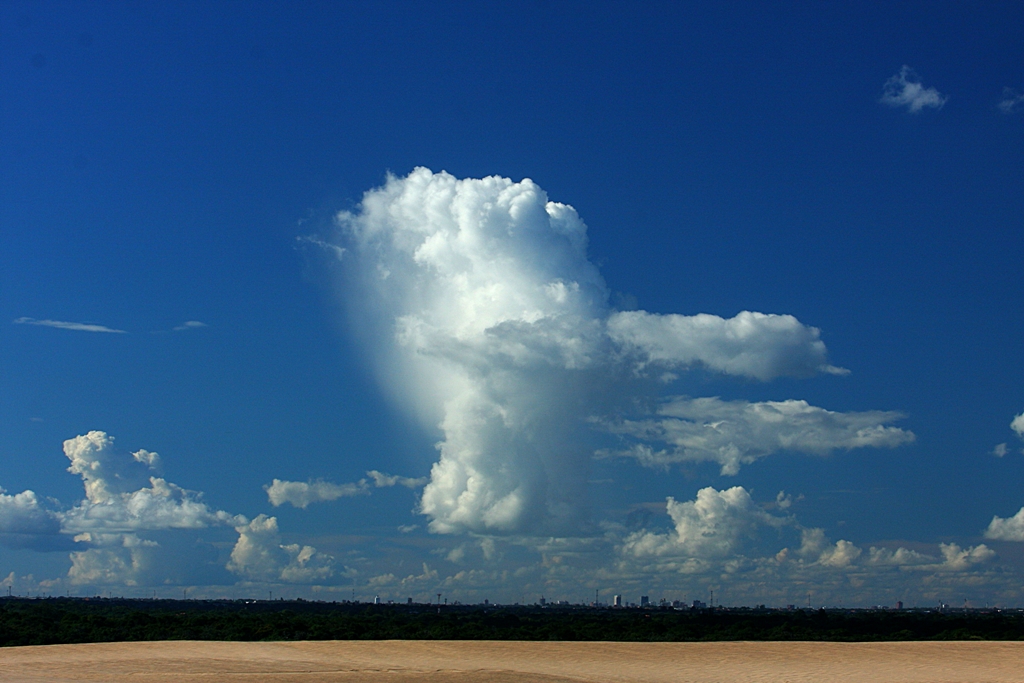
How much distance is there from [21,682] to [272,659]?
13806 millimetres

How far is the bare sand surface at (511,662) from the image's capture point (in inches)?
1860

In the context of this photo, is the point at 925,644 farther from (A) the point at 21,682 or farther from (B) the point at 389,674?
(A) the point at 21,682

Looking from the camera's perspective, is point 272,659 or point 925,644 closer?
point 272,659

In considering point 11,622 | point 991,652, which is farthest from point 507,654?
point 11,622

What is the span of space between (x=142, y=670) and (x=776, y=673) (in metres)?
34.1

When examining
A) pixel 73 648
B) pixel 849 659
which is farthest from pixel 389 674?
pixel 849 659

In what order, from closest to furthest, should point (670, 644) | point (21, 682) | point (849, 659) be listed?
point (21, 682), point (849, 659), point (670, 644)

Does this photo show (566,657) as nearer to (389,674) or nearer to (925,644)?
(389,674)

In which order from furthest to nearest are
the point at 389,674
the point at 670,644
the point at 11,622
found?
1. the point at 11,622
2. the point at 670,644
3. the point at 389,674

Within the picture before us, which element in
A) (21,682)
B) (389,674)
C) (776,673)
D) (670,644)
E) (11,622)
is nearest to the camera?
(21,682)

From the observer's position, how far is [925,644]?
6575 cm

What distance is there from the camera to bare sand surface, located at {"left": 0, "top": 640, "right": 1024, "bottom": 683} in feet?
155

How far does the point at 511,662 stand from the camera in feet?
181

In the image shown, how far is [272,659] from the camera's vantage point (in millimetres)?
53531
